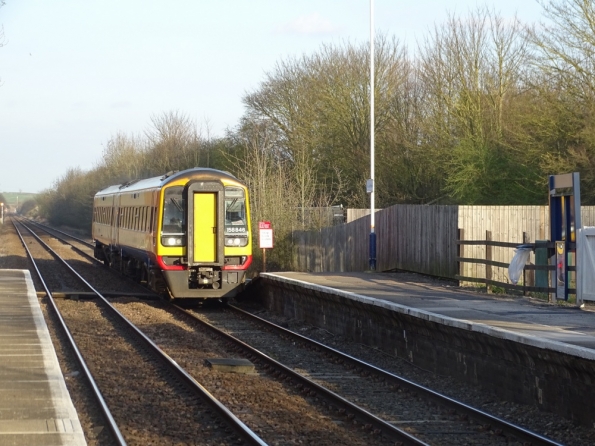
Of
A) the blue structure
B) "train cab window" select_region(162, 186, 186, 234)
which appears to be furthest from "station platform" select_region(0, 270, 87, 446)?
the blue structure

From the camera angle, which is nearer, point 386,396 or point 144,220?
point 386,396

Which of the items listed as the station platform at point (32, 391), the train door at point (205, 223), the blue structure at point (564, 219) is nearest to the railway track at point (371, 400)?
the station platform at point (32, 391)

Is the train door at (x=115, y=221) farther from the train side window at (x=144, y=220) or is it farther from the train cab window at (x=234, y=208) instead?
the train cab window at (x=234, y=208)

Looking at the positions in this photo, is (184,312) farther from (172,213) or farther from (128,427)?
(128,427)

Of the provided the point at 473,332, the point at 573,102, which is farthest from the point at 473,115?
the point at 473,332

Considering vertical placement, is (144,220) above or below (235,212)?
below

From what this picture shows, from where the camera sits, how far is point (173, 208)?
62.9ft

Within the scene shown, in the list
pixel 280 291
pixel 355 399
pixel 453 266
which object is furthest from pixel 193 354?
pixel 453 266

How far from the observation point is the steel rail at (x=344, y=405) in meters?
7.94

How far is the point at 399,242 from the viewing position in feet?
71.3

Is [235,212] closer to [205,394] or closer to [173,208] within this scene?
[173,208]

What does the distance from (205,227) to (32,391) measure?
10397 millimetres

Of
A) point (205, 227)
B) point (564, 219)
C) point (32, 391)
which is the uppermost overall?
point (564, 219)

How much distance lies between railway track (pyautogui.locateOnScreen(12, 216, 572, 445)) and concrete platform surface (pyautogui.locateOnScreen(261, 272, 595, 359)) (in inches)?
40.0
